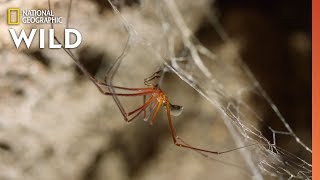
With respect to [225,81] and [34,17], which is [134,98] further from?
[34,17]

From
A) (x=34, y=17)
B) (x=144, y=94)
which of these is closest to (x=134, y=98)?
(x=144, y=94)

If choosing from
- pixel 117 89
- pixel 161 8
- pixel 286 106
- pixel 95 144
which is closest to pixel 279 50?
pixel 286 106

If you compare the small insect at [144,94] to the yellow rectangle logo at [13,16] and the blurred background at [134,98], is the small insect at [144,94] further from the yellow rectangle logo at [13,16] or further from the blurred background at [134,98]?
the yellow rectangle logo at [13,16]

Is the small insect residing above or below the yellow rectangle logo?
below

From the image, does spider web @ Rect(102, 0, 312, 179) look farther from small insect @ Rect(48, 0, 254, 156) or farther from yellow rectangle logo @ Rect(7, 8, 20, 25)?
yellow rectangle logo @ Rect(7, 8, 20, 25)

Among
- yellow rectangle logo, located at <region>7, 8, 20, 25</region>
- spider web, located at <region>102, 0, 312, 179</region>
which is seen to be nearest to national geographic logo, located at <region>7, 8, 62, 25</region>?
yellow rectangle logo, located at <region>7, 8, 20, 25</region>
